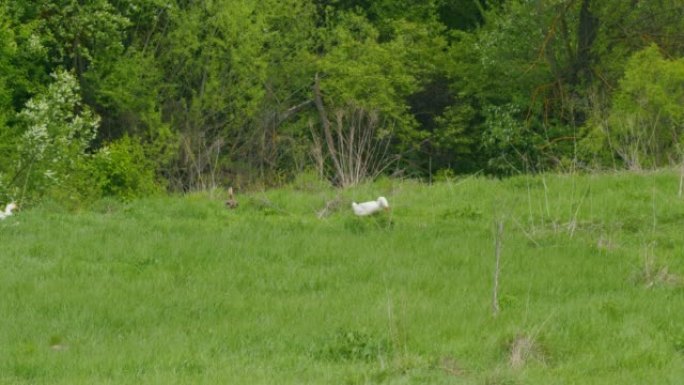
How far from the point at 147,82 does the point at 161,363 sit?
20.5 metres

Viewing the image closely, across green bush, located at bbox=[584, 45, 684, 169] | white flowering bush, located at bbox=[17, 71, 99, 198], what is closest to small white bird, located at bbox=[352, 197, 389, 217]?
green bush, located at bbox=[584, 45, 684, 169]

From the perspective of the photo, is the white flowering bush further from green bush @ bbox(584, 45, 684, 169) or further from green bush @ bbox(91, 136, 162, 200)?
green bush @ bbox(584, 45, 684, 169)

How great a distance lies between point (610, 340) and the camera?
8945 mm

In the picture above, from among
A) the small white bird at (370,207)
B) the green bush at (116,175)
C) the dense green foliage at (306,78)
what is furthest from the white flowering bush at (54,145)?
the small white bird at (370,207)

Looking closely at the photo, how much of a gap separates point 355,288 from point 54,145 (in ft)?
34.5

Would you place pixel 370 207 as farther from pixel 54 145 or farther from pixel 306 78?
pixel 306 78

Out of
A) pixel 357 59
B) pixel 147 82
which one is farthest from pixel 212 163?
pixel 357 59

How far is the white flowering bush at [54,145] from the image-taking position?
1886cm

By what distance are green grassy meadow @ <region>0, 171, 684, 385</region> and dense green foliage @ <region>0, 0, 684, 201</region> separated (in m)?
6.55

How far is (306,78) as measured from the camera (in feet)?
104

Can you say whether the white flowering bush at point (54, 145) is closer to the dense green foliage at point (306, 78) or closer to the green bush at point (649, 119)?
the dense green foliage at point (306, 78)

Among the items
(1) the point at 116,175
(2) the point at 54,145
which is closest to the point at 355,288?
(2) the point at 54,145

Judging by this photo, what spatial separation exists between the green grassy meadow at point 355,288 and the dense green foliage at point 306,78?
655 cm

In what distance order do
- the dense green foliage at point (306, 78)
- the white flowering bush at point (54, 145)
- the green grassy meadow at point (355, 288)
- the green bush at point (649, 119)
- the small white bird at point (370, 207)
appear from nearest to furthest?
the green grassy meadow at point (355, 288) → the small white bird at point (370, 207) → the white flowering bush at point (54, 145) → the green bush at point (649, 119) → the dense green foliage at point (306, 78)
